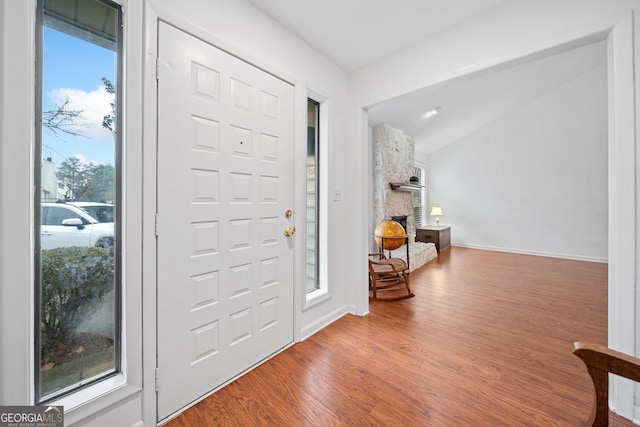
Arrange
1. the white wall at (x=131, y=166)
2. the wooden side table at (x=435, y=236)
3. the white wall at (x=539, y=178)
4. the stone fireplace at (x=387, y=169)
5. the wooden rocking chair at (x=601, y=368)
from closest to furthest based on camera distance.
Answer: the wooden rocking chair at (x=601, y=368)
the white wall at (x=131, y=166)
the stone fireplace at (x=387, y=169)
the white wall at (x=539, y=178)
the wooden side table at (x=435, y=236)

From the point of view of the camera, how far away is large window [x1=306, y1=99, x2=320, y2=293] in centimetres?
242

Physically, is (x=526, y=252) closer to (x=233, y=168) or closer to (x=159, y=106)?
(x=233, y=168)

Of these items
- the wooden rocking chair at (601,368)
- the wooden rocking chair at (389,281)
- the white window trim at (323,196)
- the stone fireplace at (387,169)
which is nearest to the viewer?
the wooden rocking chair at (601,368)

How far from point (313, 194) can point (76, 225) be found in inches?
67.0

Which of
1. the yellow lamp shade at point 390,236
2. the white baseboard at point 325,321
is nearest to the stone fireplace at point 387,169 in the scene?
the yellow lamp shade at point 390,236

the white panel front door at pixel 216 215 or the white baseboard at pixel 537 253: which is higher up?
the white panel front door at pixel 216 215

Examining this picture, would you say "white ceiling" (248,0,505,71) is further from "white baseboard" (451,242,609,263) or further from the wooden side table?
"white baseboard" (451,242,609,263)

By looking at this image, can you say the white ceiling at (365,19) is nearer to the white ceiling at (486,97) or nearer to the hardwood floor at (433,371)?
the white ceiling at (486,97)

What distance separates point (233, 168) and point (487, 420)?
203 cm

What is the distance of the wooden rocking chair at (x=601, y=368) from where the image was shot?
766 mm

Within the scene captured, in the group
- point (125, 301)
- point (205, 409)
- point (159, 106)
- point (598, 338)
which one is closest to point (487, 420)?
point (205, 409)

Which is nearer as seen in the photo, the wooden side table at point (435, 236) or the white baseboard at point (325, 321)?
the white baseboard at point (325, 321)

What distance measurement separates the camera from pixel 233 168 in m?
1.58

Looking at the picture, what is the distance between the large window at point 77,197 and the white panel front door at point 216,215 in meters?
0.22
